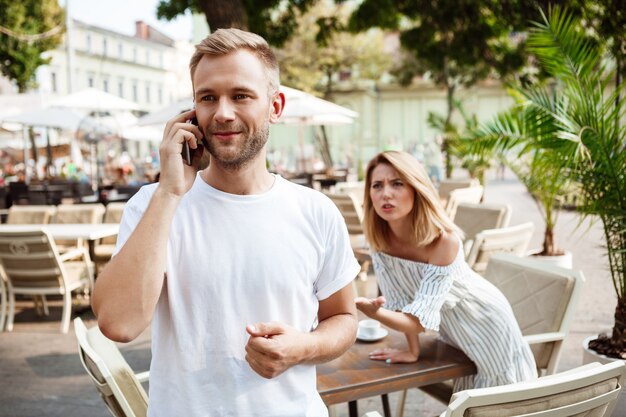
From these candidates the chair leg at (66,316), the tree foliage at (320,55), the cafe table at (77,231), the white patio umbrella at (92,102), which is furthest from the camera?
the tree foliage at (320,55)

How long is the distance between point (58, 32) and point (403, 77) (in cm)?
1634

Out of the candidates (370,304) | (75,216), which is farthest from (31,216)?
(370,304)

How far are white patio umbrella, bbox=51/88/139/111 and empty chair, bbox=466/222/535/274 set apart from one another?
975cm

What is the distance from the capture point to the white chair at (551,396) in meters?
1.56

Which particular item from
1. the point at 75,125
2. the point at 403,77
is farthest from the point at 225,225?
the point at 403,77

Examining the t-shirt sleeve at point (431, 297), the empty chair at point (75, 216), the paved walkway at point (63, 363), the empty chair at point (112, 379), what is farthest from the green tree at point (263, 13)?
the empty chair at point (112, 379)

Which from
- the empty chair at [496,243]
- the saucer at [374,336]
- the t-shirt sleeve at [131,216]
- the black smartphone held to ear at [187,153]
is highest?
the black smartphone held to ear at [187,153]

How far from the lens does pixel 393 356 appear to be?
99.6 inches

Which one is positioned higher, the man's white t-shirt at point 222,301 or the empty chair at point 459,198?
the man's white t-shirt at point 222,301

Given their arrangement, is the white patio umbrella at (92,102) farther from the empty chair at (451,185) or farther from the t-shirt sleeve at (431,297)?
the t-shirt sleeve at (431,297)

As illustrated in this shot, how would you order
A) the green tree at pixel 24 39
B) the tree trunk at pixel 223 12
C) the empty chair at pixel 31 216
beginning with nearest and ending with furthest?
the tree trunk at pixel 223 12
the empty chair at pixel 31 216
the green tree at pixel 24 39

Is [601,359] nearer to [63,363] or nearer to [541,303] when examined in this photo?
[541,303]

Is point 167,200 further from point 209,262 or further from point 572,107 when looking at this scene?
point 572,107

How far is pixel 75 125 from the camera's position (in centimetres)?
1488
